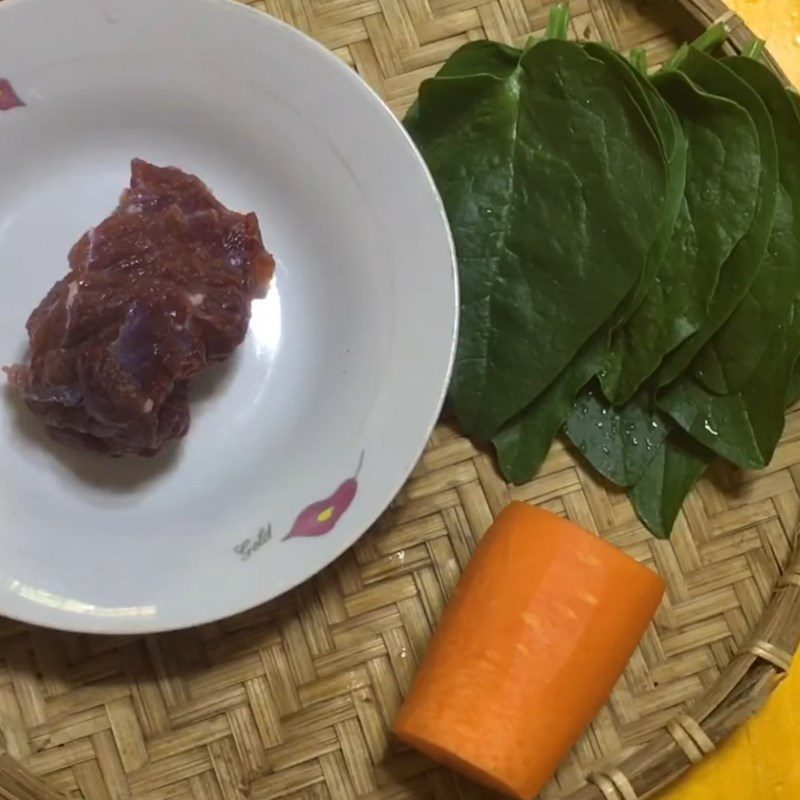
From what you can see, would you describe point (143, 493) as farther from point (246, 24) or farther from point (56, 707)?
point (246, 24)

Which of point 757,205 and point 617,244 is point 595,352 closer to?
point 617,244

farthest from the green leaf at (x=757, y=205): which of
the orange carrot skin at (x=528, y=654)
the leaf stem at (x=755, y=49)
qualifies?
the orange carrot skin at (x=528, y=654)

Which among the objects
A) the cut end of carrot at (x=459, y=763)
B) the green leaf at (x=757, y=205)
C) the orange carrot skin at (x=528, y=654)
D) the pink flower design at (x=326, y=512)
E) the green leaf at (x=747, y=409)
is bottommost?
the cut end of carrot at (x=459, y=763)

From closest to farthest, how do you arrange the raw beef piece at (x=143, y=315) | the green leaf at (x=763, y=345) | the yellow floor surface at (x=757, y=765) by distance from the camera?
the raw beef piece at (x=143, y=315) → the green leaf at (x=763, y=345) → the yellow floor surface at (x=757, y=765)

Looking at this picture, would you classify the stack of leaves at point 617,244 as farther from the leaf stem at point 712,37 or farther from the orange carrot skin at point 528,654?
the orange carrot skin at point 528,654

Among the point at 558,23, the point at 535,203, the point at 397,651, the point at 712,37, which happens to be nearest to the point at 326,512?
the point at 397,651

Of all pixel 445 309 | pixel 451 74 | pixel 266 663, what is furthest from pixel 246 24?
pixel 266 663

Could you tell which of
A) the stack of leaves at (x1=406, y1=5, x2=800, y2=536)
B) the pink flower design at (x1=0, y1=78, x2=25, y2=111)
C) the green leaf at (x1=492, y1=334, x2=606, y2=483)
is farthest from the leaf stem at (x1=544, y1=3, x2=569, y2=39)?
the pink flower design at (x1=0, y1=78, x2=25, y2=111)
